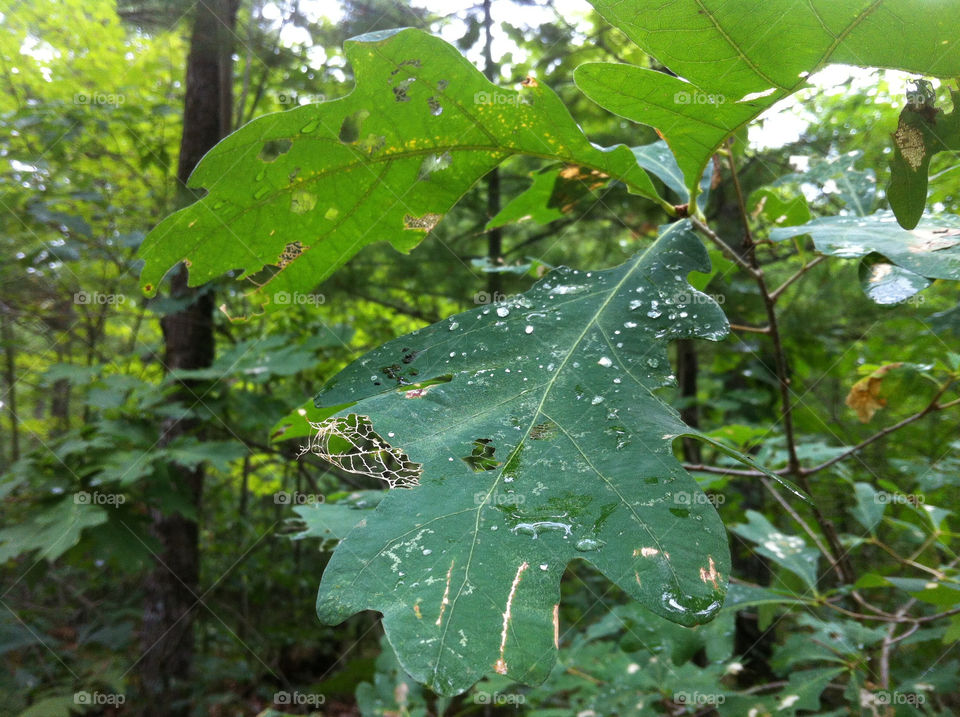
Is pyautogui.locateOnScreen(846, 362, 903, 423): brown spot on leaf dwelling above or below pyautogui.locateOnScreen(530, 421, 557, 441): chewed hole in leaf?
below

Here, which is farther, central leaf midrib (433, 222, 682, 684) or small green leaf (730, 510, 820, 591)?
small green leaf (730, 510, 820, 591)

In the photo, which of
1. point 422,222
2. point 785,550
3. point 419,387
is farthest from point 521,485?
point 785,550

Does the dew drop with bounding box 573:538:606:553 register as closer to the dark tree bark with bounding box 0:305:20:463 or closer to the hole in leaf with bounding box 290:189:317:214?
the hole in leaf with bounding box 290:189:317:214

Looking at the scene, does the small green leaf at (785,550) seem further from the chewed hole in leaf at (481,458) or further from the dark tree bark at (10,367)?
the dark tree bark at (10,367)

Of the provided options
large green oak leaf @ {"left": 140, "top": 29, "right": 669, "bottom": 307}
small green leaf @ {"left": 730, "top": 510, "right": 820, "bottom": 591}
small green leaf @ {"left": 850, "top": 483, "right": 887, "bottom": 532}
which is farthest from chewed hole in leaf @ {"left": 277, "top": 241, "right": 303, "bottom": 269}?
small green leaf @ {"left": 850, "top": 483, "right": 887, "bottom": 532}

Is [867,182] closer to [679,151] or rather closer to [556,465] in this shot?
[679,151]

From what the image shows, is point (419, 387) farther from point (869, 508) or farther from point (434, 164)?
point (869, 508)
